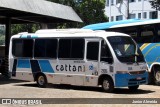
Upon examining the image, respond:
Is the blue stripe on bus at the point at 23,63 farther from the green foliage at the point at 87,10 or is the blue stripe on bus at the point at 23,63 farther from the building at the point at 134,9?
the building at the point at 134,9

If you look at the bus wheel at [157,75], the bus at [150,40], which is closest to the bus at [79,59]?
the bus at [150,40]

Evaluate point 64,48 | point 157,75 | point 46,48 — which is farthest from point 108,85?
point 157,75

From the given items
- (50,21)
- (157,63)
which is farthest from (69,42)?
(50,21)

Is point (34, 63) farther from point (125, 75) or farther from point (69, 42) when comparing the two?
point (125, 75)

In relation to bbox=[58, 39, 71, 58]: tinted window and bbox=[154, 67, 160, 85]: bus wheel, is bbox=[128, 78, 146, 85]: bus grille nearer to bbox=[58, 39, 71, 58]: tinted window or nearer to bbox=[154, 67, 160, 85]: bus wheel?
bbox=[58, 39, 71, 58]: tinted window

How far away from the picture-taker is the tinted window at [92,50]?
17.0 metres

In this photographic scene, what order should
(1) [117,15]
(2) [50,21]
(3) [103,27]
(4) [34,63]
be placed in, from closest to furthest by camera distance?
(4) [34,63]
(3) [103,27]
(2) [50,21]
(1) [117,15]

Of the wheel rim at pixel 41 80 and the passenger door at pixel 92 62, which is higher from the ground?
the passenger door at pixel 92 62

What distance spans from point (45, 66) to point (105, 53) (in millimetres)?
3591

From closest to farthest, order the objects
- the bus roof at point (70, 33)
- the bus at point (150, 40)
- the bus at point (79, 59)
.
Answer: the bus at point (79, 59)
the bus roof at point (70, 33)
the bus at point (150, 40)

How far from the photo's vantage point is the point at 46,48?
1905cm

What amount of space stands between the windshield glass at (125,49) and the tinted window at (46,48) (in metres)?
3.12

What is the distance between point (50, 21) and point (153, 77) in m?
13.4

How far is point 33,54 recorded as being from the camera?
19.6 meters
